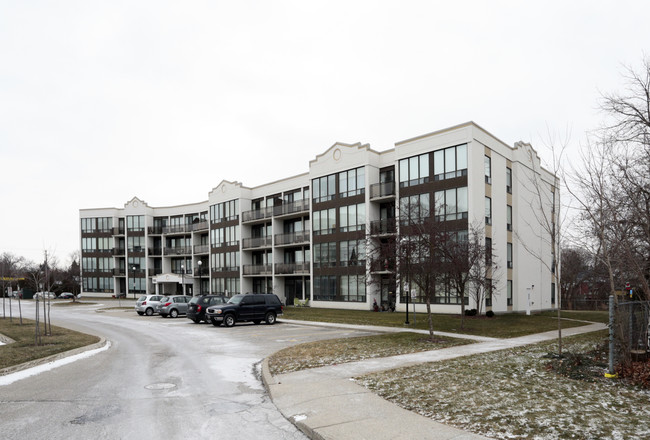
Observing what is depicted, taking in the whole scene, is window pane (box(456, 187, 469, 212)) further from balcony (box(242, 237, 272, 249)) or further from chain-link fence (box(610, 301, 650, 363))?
balcony (box(242, 237, 272, 249))

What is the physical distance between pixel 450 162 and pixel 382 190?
6243mm

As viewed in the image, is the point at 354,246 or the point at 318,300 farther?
the point at 318,300

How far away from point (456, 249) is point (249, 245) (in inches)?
1258

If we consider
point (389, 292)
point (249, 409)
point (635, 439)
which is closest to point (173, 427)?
point (249, 409)

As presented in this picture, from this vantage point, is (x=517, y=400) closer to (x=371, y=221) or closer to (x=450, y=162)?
(x=371, y=221)

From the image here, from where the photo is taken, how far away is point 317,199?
4303 cm

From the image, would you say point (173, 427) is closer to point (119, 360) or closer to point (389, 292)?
point (119, 360)

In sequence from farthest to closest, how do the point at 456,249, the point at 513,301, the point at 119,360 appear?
the point at 513,301 < the point at 456,249 < the point at 119,360

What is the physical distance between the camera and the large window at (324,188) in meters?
41.6

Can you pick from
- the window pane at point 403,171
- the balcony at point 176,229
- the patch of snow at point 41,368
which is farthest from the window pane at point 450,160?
the balcony at point 176,229

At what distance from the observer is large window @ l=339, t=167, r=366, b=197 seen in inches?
1536

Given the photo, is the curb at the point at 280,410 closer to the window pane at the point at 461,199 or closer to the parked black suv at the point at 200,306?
the parked black suv at the point at 200,306

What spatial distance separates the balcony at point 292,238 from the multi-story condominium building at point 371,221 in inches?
4.1

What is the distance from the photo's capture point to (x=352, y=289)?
3956 cm
